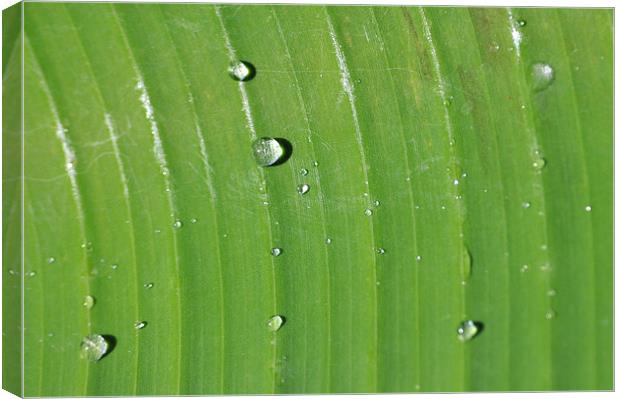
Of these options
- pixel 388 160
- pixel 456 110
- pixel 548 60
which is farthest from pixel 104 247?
pixel 548 60

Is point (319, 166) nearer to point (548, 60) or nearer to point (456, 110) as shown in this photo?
point (456, 110)

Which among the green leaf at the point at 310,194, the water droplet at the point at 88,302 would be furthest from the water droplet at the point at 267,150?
the water droplet at the point at 88,302

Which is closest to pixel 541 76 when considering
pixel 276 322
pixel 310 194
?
pixel 310 194

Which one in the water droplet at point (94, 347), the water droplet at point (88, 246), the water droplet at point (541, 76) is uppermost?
the water droplet at point (541, 76)

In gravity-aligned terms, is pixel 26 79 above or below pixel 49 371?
above

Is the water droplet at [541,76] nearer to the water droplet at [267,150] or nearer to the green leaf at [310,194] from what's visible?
the green leaf at [310,194]

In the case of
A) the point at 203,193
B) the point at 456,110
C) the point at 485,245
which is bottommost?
the point at 485,245
